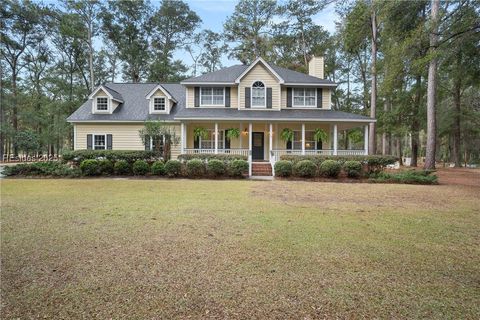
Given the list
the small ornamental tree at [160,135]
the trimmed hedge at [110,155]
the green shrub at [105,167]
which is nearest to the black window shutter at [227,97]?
the small ornamental tree at [160,135]

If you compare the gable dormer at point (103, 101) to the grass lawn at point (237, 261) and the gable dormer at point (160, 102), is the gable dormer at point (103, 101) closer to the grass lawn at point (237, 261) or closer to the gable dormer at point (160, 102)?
the gable dormer at point (160, 102)

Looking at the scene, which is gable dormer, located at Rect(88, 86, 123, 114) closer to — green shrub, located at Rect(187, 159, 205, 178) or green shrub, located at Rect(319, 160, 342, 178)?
green shrub, located at Rect(187, 159, 205, 178)

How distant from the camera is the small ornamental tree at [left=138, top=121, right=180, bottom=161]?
645 inches

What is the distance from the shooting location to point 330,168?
14086 mm

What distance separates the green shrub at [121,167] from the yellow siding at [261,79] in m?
8.69

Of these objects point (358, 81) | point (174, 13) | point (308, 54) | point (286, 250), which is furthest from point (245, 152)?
point (174, 13)

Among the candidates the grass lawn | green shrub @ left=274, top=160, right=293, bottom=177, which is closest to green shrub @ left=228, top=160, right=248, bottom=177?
green shrub @ left=274, top=160, right=293, bottom=177

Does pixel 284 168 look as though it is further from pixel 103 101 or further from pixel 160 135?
pixel 103 101

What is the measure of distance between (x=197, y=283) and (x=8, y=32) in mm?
42171

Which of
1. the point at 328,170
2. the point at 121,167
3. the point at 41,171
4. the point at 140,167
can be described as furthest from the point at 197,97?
the point at 328,170

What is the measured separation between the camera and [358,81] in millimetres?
33719

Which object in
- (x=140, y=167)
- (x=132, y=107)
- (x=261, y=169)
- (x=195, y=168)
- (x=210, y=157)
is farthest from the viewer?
(x=132, y=107)

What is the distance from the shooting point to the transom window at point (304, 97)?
19812 millimetres

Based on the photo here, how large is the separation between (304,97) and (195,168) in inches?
404
